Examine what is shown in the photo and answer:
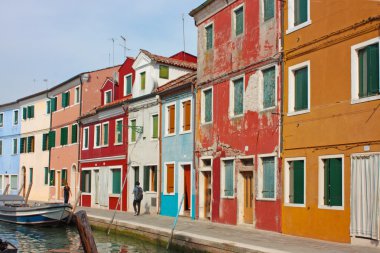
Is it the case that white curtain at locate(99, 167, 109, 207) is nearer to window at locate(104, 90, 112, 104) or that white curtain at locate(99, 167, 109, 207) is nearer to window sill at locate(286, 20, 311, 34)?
window at locate(104, 90, 112, 104)

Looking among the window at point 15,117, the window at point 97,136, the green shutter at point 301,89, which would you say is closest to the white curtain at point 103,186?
the window at point 97,136

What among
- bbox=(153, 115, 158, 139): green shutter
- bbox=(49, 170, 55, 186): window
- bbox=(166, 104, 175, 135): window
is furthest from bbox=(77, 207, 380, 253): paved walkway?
bbox=(49, 170, 55, 186): window

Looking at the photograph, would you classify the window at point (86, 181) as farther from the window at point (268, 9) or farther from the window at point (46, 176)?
the window at point (268, 9)

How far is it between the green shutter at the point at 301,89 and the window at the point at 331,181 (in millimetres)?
1951

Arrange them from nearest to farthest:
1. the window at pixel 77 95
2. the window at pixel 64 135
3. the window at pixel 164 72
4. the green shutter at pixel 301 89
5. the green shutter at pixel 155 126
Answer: the green shutter at pixel 301 89, the green shutter at pixel 155 126, the window at pixel 164 72, the window at pixel 77 95, the window at pixel 64 135


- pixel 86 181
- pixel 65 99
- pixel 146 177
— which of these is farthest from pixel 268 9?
pixel 65 99

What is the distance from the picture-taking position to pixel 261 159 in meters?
18.1

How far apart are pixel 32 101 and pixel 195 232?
31.5 metres

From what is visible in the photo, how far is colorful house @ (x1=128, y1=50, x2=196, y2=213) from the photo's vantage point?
2620 cm

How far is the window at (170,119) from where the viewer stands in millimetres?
24875

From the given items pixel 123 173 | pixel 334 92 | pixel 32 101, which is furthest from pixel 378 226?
pixel 32 101

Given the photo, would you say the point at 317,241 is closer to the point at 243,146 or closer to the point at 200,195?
the point at 243,146

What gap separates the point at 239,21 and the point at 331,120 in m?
6.67

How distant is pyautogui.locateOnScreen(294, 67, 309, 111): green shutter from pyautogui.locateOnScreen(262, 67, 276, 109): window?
1.06m
